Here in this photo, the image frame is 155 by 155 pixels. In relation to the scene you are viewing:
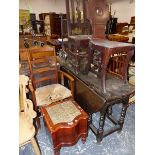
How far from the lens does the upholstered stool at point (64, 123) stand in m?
1.60

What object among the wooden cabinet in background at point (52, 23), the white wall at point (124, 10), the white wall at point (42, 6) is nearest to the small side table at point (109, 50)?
the wooden cabinet in background at point (52, 23)

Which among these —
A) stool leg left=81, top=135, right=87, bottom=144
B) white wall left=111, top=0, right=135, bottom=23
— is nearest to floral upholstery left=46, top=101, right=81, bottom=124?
stool leg left=81, top=135, right=87, bottom=144

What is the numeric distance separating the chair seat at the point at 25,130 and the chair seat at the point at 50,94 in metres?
0.40

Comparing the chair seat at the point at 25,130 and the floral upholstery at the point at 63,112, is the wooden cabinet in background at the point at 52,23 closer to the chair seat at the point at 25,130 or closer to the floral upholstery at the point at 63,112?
the floral upholstery at the point at 63,112

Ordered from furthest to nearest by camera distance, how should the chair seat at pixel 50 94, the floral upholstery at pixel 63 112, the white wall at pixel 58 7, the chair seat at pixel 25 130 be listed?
1. the white wall at pixel 58 7
2. the chair seat at pixel 50 94
3. the floral upholstery at pixel 63 112
4. the chair seat at pixel 25 130

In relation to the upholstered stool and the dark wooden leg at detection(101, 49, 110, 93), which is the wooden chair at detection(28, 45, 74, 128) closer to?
the upholstered stool

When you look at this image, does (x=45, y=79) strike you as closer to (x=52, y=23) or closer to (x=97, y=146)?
(x=97, y=146)

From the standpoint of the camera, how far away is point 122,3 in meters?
5.93

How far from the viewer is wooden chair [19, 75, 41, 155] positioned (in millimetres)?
1440

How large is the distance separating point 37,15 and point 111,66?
4.83 meters
